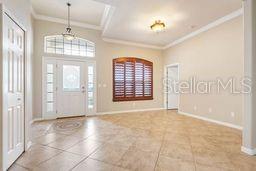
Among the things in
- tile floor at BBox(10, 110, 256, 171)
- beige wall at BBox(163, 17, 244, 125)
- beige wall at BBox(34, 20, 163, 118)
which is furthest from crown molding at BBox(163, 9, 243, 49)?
tile floor at BBox(10, 110, 256, 171)

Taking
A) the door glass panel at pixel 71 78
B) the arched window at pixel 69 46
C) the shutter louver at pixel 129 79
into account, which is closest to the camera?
the arched window at pixel 69 46

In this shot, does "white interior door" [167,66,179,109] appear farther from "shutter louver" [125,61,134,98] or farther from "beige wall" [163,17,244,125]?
"shutter louver" [125,61,134,98]

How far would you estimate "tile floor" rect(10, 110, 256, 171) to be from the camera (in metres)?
2.14

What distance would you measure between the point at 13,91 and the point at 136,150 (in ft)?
7.37

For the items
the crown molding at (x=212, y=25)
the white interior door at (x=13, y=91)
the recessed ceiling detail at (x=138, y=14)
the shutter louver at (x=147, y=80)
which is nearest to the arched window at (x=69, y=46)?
the recessed ceiling detail at (x=138, y=14)

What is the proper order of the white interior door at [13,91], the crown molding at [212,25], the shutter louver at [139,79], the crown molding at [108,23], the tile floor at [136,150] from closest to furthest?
the white interior door at [13,91] → the tile floor at [136,150] → the crown molding at [212,25] → the crown molding at [108,23] → the shutter louver at [139,79]

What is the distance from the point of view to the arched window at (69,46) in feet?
17.3

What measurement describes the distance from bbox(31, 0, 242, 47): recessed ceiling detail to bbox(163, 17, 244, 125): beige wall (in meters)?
0.46

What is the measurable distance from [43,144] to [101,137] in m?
1.18

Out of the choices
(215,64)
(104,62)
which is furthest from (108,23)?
(215,64)

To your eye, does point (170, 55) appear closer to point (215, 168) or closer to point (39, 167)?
point (215, 168)

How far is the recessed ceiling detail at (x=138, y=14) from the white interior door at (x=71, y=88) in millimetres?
1625

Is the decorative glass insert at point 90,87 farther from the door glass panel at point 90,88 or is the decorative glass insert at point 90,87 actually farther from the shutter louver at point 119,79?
the shutter louver at point 119,79

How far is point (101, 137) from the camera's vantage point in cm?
338
